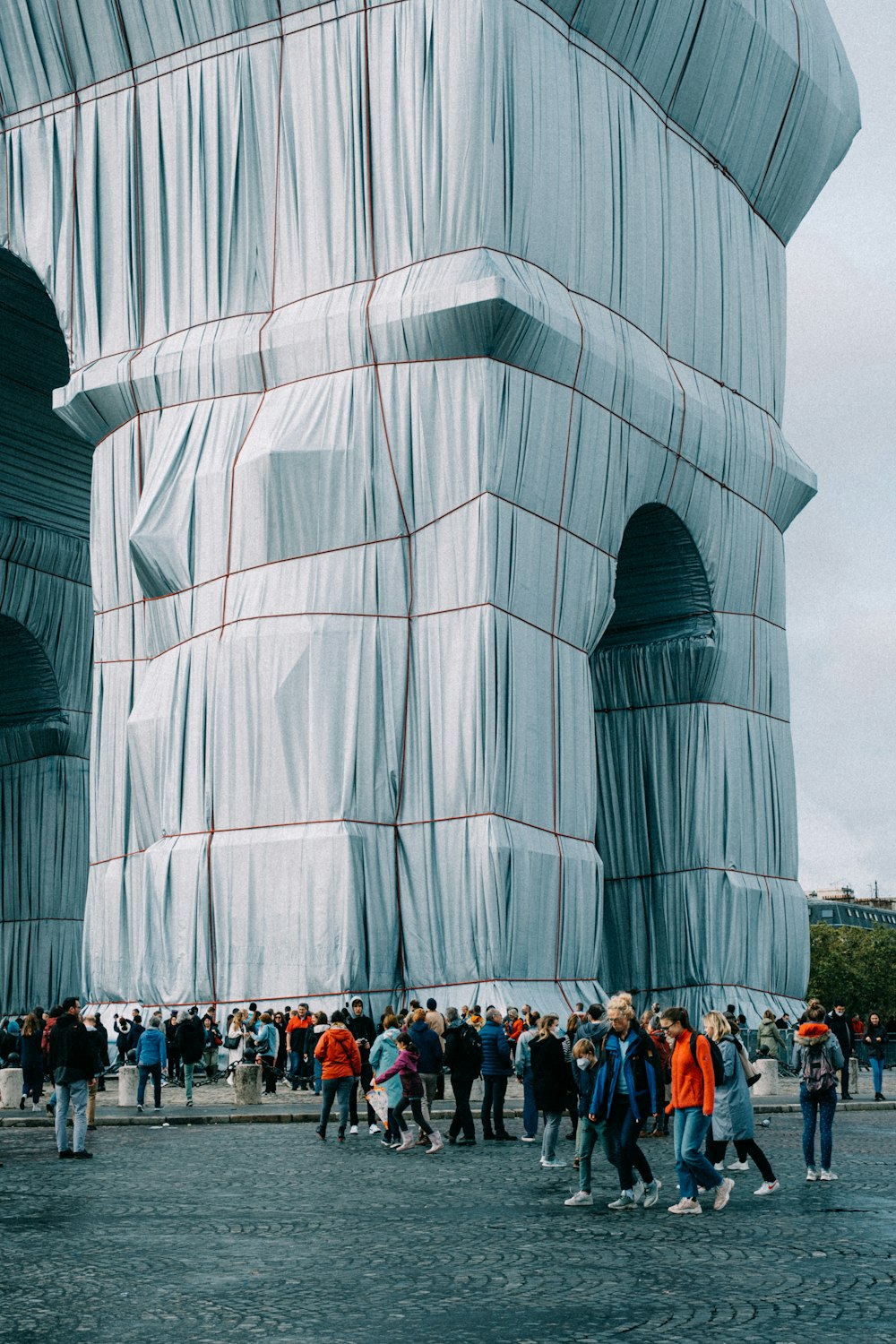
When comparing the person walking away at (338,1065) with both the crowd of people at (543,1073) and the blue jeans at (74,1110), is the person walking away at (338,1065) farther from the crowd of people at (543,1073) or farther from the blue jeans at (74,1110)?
the blue jeans at (74,1110)

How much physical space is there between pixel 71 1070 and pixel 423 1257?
7.20 metres

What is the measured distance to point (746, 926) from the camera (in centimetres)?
3841

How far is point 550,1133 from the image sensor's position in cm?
1600

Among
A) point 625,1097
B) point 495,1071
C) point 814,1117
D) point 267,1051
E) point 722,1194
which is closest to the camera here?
point 722,1194

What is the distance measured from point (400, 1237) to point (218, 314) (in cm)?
2683

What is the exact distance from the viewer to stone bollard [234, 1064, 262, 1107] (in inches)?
995

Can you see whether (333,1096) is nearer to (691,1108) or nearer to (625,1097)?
(625,1097)

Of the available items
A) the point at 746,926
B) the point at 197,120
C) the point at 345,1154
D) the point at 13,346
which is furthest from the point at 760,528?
the point at 345,1154

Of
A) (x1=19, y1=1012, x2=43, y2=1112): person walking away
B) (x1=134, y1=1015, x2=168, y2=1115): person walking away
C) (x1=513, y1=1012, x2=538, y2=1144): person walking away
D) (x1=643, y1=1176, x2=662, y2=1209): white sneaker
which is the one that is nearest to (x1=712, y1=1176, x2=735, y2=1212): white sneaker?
(x1=643, y1=1176, x2=662, y2=1209): white sneaker

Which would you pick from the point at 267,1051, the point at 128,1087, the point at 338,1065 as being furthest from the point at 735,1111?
the point at 267,1051

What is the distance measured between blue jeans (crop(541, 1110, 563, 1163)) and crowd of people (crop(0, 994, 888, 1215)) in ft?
0.05

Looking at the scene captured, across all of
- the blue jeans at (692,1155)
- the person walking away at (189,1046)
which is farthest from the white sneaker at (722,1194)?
the person walking away at (189,1046)

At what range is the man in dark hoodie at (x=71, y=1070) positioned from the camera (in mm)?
16672

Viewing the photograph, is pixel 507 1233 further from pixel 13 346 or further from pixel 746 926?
pixel 13 346
